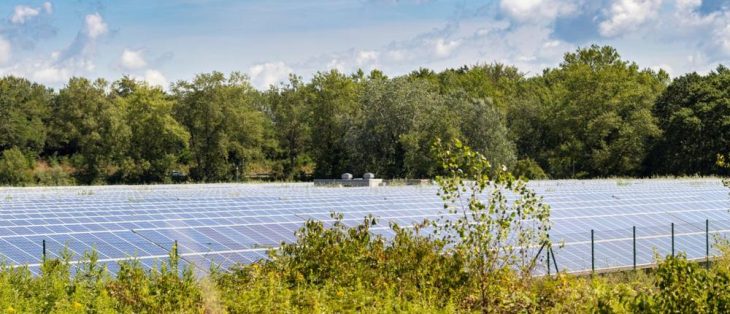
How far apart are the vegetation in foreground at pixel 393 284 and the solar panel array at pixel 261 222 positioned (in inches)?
45.1

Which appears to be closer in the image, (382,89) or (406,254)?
(406,254)

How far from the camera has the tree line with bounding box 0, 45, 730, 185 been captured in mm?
63031

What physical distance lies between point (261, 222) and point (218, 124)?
5020 cm

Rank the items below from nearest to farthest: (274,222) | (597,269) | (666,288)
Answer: (666,288) < (597,269) < (274,222)

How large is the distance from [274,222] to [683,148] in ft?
167

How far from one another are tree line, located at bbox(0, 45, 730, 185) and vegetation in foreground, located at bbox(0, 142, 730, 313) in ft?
154

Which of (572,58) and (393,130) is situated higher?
(572,58)

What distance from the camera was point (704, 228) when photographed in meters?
24.0


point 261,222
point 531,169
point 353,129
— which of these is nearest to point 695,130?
point 531,169

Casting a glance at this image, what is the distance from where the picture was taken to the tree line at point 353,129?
63.0 metres

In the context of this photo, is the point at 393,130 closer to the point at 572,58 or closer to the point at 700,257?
the point at 572,58

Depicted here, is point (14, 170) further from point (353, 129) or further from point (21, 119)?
point (353, 129)

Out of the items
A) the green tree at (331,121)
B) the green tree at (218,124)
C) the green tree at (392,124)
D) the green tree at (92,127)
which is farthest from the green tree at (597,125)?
the green tree at (92,127)

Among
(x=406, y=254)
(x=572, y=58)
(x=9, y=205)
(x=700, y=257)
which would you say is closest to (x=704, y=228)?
(x=700, y=257)
